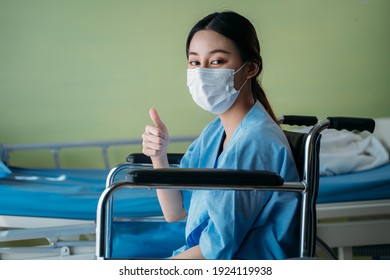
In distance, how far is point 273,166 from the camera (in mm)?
1352

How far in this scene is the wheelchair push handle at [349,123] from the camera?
1307mm

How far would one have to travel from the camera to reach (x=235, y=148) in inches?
52.8

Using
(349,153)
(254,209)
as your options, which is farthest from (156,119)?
(349,153)

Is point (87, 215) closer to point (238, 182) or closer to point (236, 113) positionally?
point (236, 113)

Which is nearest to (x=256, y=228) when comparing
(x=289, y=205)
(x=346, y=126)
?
(x=289, y=205)

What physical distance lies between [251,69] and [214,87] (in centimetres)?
9

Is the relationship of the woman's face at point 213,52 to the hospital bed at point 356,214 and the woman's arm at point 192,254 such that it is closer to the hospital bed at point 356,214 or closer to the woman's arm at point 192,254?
the woman's arm at point 192,254

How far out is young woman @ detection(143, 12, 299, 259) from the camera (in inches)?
52.5

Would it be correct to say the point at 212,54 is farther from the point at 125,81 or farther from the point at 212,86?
the point at 125,81

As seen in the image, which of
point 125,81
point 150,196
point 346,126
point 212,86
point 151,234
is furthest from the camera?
Result: point 125,81

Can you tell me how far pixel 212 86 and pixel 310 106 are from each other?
3.08 feet

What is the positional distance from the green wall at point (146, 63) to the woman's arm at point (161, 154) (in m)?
0.76

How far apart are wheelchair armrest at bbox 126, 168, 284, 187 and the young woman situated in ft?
0.43

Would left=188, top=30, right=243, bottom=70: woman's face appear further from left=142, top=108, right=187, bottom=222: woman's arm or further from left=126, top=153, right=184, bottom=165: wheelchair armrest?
left=126, top=153, right=184, bottom=165: wheelchair armrest
